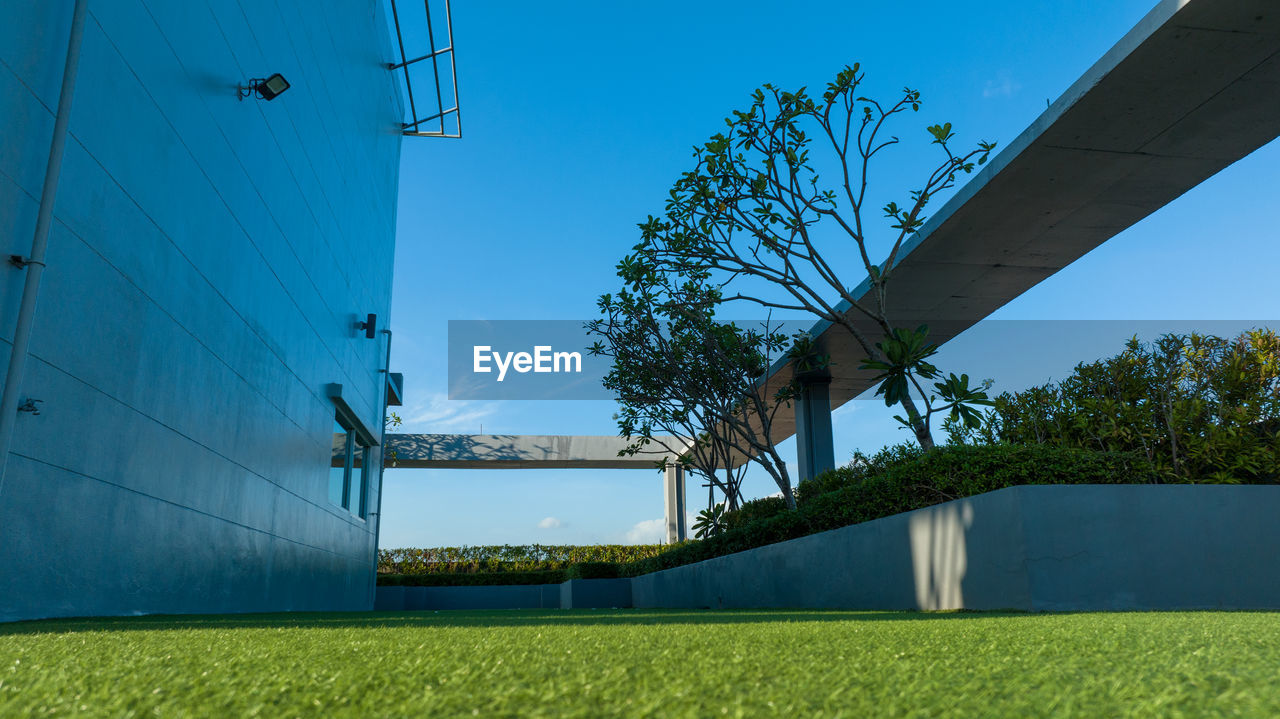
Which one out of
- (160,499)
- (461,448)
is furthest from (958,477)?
(461,448)

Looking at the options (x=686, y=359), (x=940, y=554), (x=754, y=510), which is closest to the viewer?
(x=940, y=554)

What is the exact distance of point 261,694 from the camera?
0.95 m

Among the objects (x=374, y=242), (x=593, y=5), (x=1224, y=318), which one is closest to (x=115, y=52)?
(x=374, y=242)

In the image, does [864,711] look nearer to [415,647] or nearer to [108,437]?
[415,647]

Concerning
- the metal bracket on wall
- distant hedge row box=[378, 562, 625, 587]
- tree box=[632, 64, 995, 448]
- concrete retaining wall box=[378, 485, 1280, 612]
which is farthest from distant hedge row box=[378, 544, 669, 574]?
concrete retaining wall box=[378, 485, 1280, 612]

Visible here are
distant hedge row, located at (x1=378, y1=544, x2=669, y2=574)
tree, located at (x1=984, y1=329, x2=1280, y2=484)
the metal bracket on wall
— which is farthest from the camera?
distant hedge row, located at (x1=378, y1=544, x2=669, y2=574)

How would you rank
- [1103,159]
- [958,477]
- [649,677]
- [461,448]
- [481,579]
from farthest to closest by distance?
1. [461,448]
2. [481,579]
3. [1103,159]
4. [958,477]
5. [649,677]

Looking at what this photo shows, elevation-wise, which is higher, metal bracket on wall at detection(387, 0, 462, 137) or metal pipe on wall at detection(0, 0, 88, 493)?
metal bracket on wall at detection(387, 0, 462, 137)

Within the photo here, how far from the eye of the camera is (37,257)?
3189mm

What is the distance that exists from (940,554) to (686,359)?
23.3ft

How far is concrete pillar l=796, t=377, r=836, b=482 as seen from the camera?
12445mm

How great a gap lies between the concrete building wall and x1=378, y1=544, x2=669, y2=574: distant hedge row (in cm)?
1007

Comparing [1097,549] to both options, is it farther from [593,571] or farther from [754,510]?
[593,571]

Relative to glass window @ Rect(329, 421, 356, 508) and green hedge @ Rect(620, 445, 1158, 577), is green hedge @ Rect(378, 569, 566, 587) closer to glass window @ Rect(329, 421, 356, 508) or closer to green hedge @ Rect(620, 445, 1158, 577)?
glass window @ Rect(329, 421, 356, 508)
